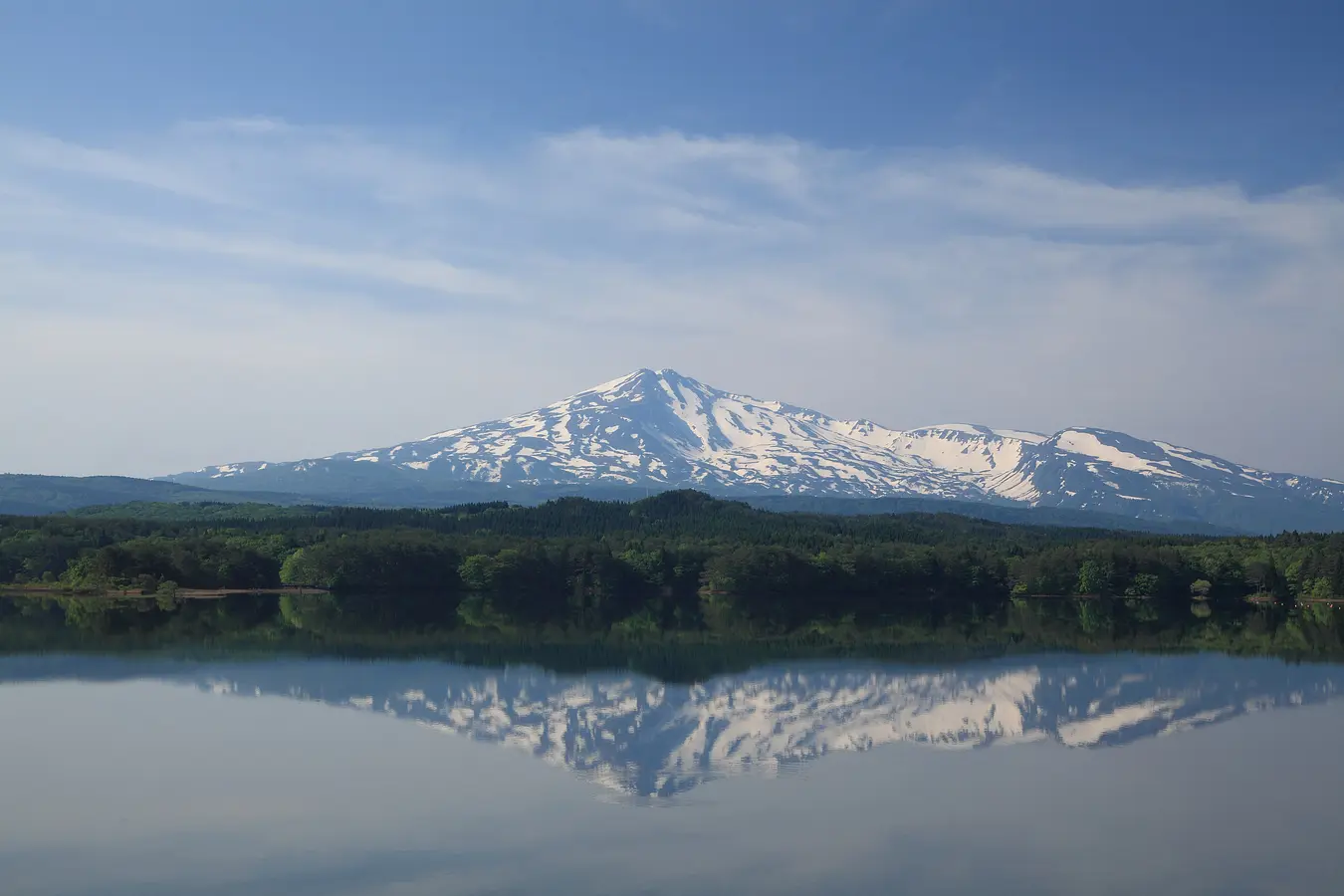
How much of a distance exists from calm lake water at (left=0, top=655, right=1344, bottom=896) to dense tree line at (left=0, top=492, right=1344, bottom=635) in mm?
30415

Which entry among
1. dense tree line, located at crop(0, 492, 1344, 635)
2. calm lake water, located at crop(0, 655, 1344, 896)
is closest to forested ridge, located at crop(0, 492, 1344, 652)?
dense tree line, located at crop(0, 492, 1344, 635)

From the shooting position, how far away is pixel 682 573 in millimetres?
87062

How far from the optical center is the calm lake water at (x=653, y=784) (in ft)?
59.4

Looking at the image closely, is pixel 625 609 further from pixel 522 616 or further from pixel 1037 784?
pixel 1037 784

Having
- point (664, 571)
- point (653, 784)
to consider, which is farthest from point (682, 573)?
point (653, 784)

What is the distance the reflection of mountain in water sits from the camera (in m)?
27.9

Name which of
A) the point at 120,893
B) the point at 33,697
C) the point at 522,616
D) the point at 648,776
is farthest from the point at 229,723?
the point at 522,616

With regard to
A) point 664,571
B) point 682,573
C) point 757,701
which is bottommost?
point 757,701

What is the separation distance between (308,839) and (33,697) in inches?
642

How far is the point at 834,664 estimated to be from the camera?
43375 mm

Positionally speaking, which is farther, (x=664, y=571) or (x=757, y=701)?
(x=664, y=571)

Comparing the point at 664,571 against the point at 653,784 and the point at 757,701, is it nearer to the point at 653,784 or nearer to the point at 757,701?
the point at 757,701

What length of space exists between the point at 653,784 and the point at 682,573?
63312 millimetres

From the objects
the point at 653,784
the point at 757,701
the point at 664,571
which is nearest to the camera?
the point at 653,784
